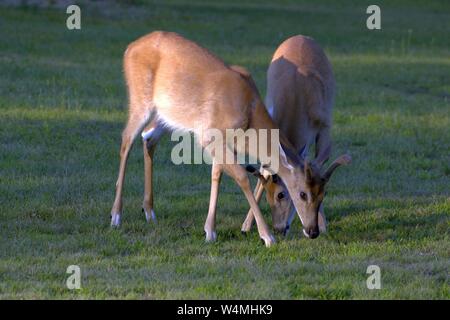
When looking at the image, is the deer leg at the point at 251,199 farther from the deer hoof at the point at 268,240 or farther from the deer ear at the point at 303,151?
the deer ear at the point at 303,151

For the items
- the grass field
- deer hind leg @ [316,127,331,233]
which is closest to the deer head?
the grass field

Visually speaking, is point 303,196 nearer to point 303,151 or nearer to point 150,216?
point 303,151

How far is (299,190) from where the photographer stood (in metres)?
9.12

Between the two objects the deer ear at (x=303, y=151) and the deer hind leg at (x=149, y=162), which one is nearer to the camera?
the deer ear at (x=303, y=151)

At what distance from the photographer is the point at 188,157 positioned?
1269 cm

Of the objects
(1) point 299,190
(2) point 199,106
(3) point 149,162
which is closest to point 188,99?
(2) point 199,106

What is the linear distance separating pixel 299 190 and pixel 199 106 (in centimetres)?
133

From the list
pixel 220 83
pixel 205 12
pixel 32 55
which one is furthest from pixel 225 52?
pixel 220 83

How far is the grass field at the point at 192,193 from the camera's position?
7.93 m

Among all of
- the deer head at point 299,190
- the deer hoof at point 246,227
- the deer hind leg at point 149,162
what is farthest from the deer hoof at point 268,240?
the deer hind leg at point 149,162

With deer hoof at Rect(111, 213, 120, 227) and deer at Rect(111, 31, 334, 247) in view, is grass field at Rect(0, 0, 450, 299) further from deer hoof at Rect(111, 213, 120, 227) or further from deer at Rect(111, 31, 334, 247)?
deer at Rect(111, 31, 334, 247)

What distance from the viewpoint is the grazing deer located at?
9.43m

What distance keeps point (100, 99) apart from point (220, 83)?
6398 mm
